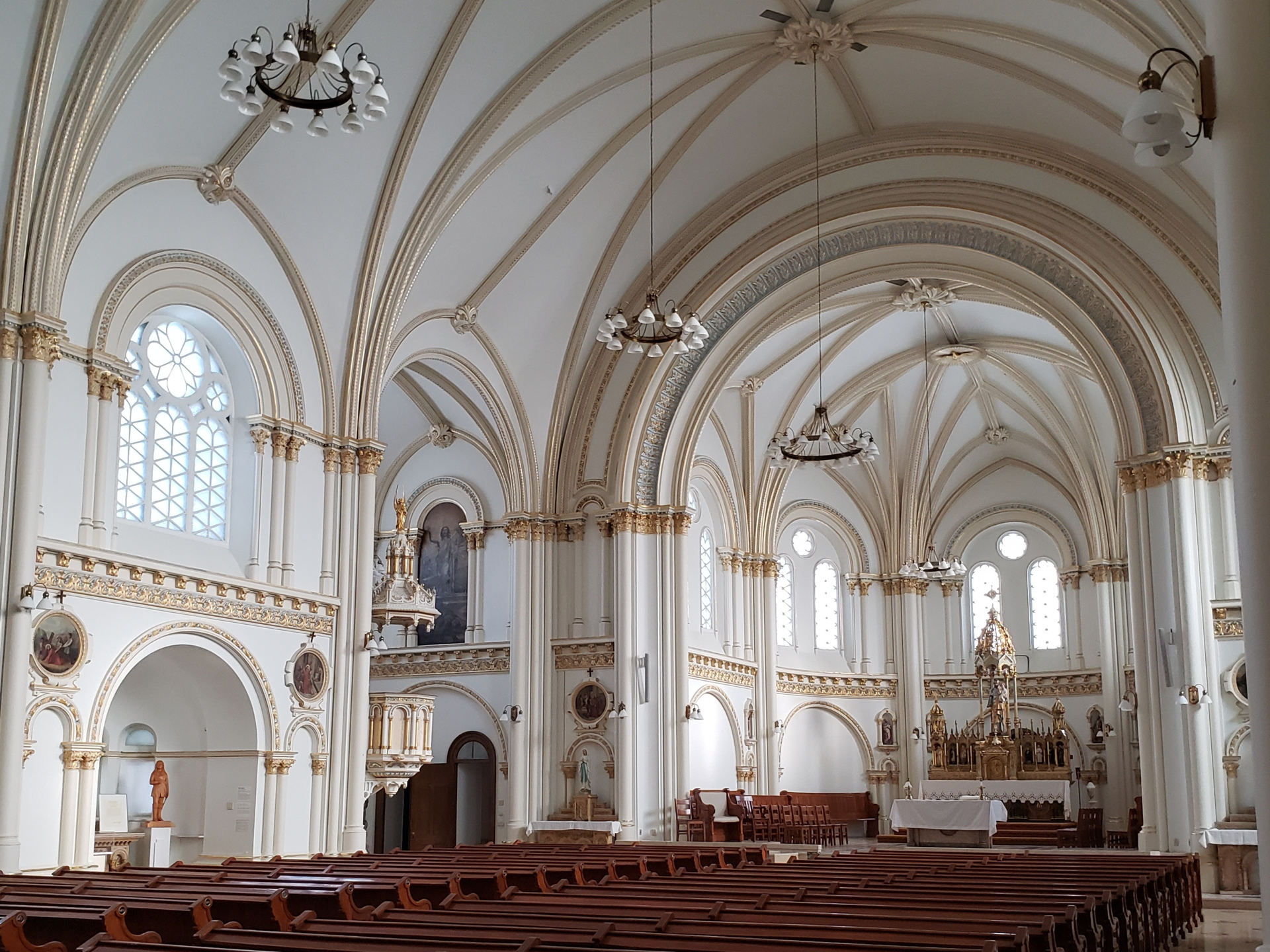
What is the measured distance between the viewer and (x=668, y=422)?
2473 cm

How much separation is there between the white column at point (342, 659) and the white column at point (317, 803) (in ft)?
0.29

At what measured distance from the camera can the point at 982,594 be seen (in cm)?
3525

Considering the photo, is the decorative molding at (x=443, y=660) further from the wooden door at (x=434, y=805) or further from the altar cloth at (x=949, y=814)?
the altar cloth at (x=949, y=814)

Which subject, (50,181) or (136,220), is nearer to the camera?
(50,181)

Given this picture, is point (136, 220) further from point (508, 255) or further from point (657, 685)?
point (657, 685)

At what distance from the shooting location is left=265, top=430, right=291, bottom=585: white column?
727 inches

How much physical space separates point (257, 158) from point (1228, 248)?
14.7 metres

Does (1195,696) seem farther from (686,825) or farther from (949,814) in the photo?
(686,825)

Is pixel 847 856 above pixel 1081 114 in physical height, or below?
below

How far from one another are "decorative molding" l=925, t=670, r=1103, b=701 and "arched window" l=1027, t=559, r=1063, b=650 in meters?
1.21

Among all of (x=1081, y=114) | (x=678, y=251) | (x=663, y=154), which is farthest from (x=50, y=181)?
(x=1081, y=114)

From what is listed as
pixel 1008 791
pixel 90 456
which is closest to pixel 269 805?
pixel 90 456

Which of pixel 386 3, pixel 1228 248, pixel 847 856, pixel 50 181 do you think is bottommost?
pixel 847 856

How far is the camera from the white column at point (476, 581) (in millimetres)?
26922
